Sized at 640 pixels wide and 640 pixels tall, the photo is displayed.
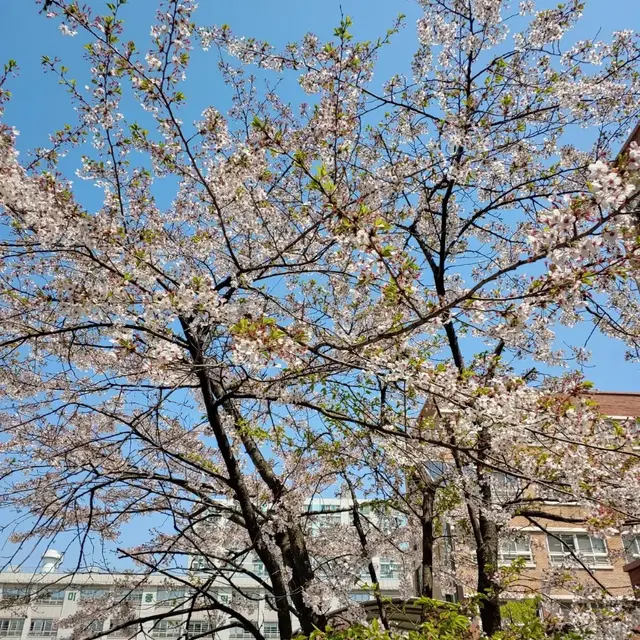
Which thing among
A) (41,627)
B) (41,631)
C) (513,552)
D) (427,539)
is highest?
(513,552)

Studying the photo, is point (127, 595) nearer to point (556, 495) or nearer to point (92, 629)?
point (92, 629)

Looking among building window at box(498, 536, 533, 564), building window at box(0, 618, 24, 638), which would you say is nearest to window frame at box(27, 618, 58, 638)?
building window at box(0, 618, 24, 638)

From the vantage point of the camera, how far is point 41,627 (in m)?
35.9

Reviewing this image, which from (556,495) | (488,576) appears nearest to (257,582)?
(488,576)

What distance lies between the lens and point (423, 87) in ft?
20.5

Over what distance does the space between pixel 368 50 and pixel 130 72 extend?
2.47 m

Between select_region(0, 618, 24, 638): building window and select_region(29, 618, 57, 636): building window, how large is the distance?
0.67 m

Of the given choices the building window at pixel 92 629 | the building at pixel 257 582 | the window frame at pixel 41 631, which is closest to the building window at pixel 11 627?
the building at pixel 257 582

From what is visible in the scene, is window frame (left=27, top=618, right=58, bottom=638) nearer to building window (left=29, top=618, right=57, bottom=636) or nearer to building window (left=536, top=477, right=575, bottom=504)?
building window (left=29, top=618, right=57, bottom=636)

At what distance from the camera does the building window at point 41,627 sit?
35531 millimetres

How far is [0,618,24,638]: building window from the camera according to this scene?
35.0 m

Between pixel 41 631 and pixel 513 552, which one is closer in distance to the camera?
pixel 513 552

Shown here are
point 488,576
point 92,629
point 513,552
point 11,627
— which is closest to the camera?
point 488,576

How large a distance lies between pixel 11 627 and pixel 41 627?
194 centimetres
